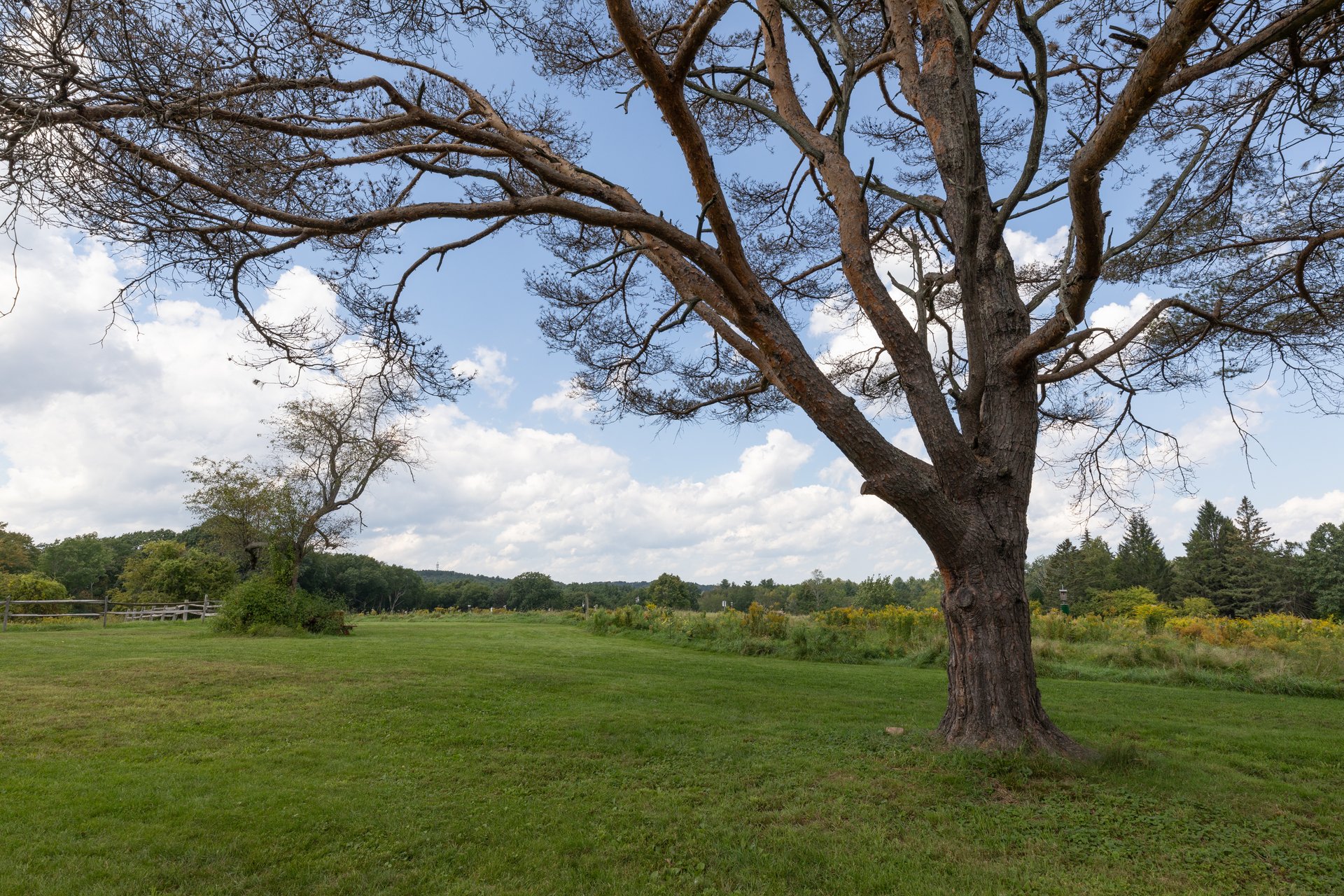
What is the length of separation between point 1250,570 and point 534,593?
56.4 metres

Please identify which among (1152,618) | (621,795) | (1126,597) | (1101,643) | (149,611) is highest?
(1126,597)

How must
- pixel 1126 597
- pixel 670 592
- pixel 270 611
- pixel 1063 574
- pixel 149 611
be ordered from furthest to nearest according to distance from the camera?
pixel 1063 574 < pixel 670 592 < pixel 1126 597 < pixel 149 611 < pixel 270 611

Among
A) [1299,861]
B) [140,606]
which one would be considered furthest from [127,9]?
[140,606]

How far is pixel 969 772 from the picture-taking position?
4.38 m

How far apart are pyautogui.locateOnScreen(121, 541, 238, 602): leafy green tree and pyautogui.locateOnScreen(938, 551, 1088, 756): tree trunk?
32.0 m

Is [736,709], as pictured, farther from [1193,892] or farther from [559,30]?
[559,30]

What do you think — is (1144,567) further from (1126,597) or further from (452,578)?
(452,578)

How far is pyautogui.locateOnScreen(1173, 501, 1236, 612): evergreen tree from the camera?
46.8 metres

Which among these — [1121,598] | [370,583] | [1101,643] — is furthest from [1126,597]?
[370,583]

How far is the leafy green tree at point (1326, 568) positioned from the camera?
41125mm

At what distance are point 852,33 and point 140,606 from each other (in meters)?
31.0

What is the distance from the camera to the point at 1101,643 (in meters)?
12.9

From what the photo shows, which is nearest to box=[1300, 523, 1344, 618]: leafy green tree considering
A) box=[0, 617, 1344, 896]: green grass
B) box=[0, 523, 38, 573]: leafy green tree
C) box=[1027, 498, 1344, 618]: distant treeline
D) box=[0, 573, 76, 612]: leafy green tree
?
box=[1027, 498, 1344, 618]: distant treeline

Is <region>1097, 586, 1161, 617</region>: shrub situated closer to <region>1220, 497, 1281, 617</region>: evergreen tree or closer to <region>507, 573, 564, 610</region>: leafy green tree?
<region>1220, 497, 1281, 617</region>: evergreen tree
